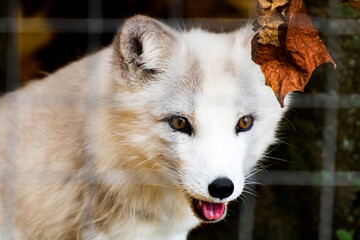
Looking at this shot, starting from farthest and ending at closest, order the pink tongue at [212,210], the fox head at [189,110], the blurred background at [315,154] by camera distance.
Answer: the blurred background at [315,154] → the pink tongue at [212,210] → the fox head at [189,110]

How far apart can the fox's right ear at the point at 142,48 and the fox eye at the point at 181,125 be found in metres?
0.24

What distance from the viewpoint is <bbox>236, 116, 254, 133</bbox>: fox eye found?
2205mm

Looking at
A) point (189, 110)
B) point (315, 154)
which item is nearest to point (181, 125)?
point (189, 110)

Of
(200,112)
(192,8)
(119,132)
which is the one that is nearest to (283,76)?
(200,112)

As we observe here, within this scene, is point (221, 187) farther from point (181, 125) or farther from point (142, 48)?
point (142, 48)

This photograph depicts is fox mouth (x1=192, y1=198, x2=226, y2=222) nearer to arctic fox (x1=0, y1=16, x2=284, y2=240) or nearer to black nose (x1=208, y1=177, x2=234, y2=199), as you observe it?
arctic fox (x1=0, y1=16, x2=284, y2=240)

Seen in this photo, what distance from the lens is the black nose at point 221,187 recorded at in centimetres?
196

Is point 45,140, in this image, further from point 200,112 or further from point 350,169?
point 350,169

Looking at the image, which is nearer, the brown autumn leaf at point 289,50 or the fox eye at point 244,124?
the brown autumn leaf at point 289,50

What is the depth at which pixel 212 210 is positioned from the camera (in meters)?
2.20

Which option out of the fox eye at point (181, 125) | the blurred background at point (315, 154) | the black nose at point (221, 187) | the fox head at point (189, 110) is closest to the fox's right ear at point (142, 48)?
the fox head at point (189, 110)

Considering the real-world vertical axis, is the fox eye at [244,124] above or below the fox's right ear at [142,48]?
below

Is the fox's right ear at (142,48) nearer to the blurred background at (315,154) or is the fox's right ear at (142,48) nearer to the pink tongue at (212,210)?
the blurred background at (315,154)

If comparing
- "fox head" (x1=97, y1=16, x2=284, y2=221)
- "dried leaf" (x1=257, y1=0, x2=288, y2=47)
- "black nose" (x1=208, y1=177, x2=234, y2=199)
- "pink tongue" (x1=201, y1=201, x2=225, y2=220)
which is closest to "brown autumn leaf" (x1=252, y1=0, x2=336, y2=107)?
"dried leaf" (x1=257, y1=0, x2=288, y2=47)
